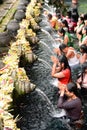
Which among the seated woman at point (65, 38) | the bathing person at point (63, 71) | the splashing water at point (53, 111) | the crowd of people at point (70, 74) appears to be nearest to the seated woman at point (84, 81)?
the crowd of people at point (70, 74)

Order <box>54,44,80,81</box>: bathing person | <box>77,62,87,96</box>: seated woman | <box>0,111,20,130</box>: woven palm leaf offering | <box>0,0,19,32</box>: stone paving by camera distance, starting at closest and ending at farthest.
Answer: <box>0,111,20,130</box>: woven palm leaf offering < <box>77,62,87,96</box>: seated woman < <box>54,44,80,81</box>: bathing person < <box>0,0,19,32</box>: stone paving

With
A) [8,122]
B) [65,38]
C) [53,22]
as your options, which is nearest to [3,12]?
[53,22]

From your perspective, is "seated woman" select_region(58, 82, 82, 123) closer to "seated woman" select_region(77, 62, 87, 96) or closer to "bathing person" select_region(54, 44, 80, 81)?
"seated woman" select_region(77, 62, 87, 96)

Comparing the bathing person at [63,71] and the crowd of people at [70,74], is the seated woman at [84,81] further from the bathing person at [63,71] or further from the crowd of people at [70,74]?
the bathing person at [63,71]

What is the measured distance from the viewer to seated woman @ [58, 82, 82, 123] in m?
9.33

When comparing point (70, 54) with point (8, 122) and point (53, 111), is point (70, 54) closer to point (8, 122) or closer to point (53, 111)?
point (53, 111)

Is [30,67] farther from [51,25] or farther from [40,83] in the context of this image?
[51,25]

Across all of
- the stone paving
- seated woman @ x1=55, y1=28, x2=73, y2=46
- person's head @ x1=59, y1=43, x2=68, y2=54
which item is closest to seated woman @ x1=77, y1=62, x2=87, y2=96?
person's head @ x1=59, y1=43, x2=68, y2=54

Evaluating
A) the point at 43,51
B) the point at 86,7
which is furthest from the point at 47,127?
the point at 86,7

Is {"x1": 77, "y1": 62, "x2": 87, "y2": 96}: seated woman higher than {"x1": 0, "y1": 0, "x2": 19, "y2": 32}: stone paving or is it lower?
lower

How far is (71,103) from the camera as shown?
9352 mm

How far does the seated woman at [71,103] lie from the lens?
9.33 metres

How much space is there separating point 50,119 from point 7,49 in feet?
11.7

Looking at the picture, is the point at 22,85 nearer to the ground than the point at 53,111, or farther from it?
farther from it
